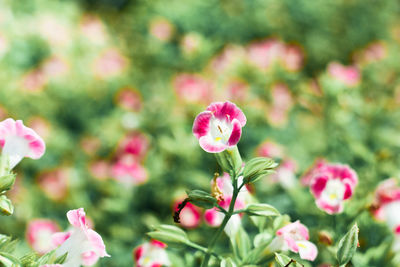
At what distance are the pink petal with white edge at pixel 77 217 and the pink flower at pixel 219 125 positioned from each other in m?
0.23

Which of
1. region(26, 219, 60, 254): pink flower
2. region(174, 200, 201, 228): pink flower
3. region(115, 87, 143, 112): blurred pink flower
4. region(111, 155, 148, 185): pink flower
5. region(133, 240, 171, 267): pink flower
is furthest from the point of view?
region(115, 87, 143, 112): blurred pink flower

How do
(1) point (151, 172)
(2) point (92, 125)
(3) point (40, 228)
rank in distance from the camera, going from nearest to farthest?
(3) point (40, 228)
(1) point (151, 172)
(2) point (92, 125)

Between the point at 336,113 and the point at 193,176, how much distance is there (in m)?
0.60

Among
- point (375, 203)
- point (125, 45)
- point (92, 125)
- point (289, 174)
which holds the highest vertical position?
point (125, 45)

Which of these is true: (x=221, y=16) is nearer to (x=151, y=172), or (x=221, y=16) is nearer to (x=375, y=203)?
(x=151, y=172)

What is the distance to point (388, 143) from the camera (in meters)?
1.66

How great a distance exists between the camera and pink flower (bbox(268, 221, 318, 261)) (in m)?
0.80

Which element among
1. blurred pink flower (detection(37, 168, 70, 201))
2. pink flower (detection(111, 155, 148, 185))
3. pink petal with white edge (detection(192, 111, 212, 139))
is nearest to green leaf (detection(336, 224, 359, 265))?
pink petal with white edge (detection(192, 111, 212, 139))

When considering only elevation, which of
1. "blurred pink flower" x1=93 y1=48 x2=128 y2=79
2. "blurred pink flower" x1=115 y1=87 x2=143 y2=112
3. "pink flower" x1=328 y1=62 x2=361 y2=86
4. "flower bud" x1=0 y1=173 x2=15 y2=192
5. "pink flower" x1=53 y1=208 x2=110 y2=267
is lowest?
"pink flower" x1=53 y1=208 x2=110 y2=267

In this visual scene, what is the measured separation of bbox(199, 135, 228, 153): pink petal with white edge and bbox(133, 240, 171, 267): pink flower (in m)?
0.32

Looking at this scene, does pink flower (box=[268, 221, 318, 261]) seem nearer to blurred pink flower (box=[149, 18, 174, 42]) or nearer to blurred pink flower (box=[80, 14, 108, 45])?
blurred pink flower (box=[149, 18, 174, 42])

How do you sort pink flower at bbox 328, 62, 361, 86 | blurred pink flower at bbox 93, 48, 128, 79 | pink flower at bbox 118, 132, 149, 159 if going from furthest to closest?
blurred pink flower at bbox 93, 48, 128, 79
pink flower at bbox 328, 62, 361, 86
pink flower at bbox 118, 132, 149, 159

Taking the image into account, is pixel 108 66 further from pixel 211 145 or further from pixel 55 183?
pixel 211 145

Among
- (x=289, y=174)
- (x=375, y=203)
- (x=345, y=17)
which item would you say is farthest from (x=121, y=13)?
(x=375, y=203)
